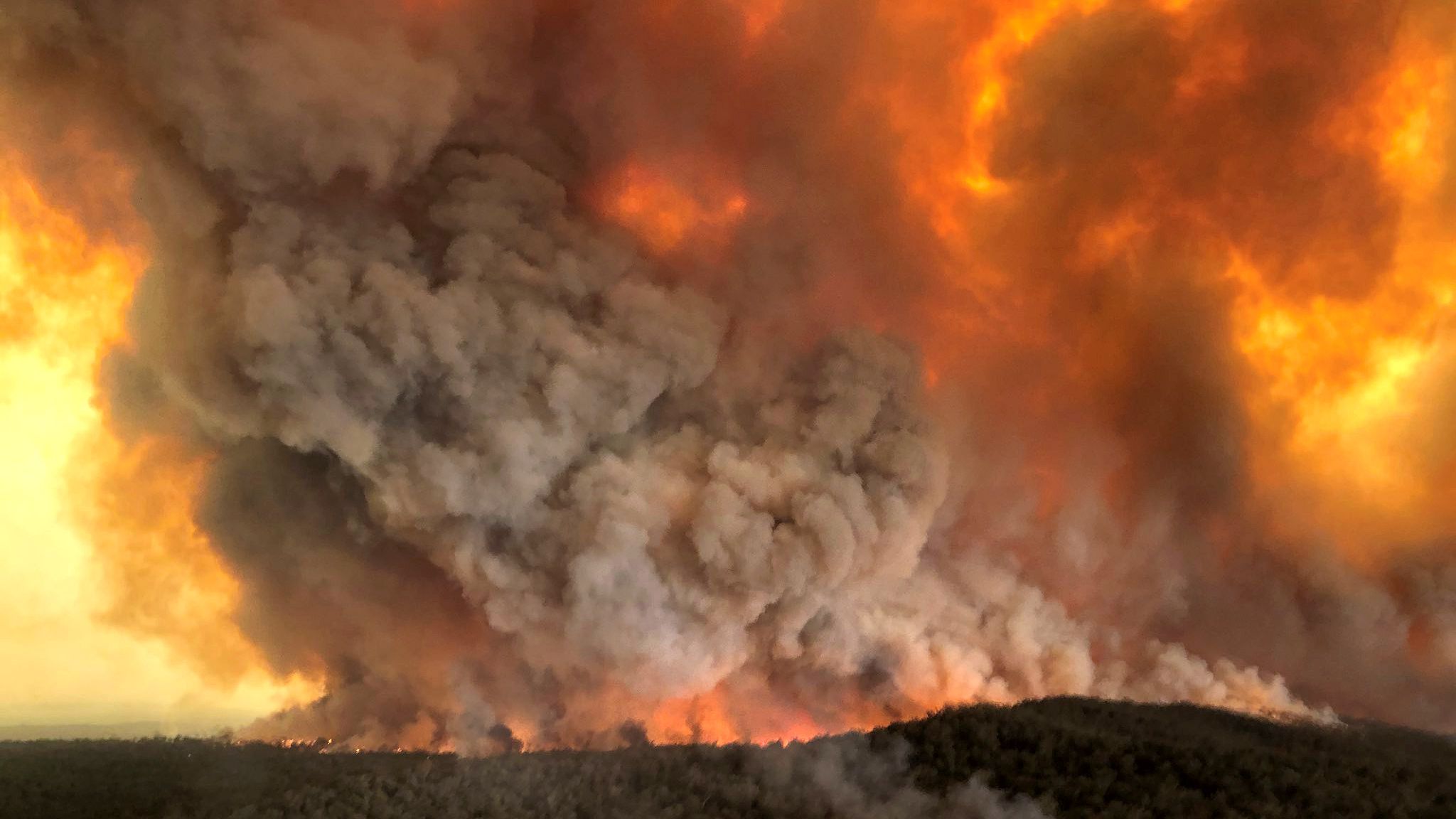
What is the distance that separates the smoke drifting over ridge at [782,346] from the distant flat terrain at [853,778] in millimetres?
3872

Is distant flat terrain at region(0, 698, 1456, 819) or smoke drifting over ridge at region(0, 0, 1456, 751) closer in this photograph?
distant flat terrain at region(0, 698, 1456, 819)

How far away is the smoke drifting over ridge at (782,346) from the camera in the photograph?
1692 cm

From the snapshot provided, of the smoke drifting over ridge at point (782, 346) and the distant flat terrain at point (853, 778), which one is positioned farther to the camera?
the smoke drifting over ridge at point (782, 346)

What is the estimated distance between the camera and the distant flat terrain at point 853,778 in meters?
12.2

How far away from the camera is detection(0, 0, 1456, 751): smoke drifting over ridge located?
1692 cm

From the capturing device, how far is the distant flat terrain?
12.2 meters

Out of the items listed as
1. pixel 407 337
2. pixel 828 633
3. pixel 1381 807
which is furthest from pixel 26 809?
pixel 1381 807

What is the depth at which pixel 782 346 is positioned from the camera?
2141 cm

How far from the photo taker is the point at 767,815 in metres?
12.5

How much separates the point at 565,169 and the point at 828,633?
12142 millimetres

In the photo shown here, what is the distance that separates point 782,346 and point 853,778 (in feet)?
34.7

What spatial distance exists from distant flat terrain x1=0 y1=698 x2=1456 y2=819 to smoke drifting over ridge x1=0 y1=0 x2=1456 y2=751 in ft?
12.7

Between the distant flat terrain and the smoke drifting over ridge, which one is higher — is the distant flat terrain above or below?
below

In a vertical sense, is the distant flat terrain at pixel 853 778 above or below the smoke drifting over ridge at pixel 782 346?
below
